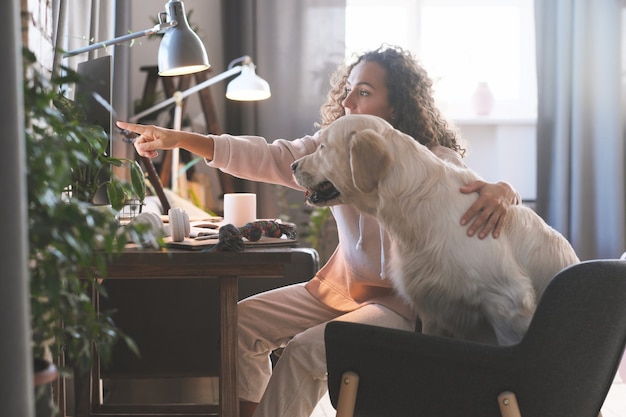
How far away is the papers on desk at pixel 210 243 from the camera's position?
1.58 m

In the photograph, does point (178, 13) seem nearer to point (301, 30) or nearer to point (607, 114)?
point (301, 30)

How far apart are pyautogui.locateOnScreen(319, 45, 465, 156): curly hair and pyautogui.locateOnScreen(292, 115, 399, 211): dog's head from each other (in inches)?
14.8

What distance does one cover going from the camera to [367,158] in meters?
1.70

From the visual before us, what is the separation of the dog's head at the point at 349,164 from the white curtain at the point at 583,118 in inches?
127

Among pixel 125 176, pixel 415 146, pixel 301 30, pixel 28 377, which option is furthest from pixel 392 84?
pixel 301 30

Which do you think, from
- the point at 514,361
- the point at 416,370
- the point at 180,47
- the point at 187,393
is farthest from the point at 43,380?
the point at 187,393

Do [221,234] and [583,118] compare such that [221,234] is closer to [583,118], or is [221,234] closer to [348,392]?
[348,392]

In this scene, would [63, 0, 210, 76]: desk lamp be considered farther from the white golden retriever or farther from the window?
the window

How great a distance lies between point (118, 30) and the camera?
12.8ft

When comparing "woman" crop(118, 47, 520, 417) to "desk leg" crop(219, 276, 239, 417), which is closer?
"desk leg" crop(219, 276, 239, 417)

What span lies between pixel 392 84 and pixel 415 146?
490 millimetres

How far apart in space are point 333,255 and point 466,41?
3.36 m

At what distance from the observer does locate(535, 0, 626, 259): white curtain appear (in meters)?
4.68

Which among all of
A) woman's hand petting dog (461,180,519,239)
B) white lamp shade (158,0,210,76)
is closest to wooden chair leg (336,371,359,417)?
woman's hand petting dog (461,180,519,239)
